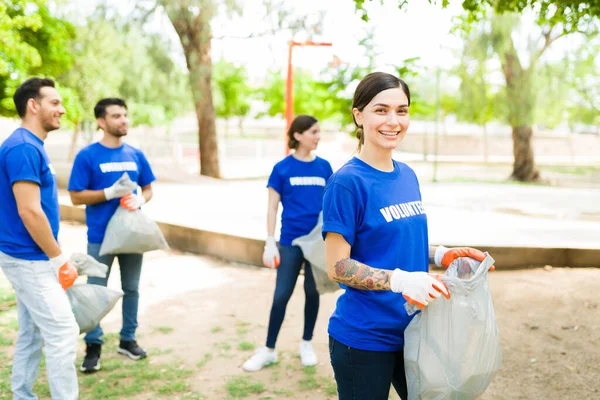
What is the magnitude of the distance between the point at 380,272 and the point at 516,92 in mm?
21733

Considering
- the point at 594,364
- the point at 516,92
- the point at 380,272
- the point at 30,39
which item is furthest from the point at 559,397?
the point at 516,92

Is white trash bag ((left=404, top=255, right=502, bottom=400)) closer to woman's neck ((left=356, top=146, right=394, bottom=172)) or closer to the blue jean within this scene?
woman's neck ((left=356, top=146, right=394, bottom=172))

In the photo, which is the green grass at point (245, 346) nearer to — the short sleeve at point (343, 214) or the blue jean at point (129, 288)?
the blue jean at point (129, 288)

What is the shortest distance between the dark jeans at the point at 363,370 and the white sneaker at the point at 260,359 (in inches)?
90.8

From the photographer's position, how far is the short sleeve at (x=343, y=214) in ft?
6.49

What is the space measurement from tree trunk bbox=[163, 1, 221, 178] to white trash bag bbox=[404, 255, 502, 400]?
15329 mm

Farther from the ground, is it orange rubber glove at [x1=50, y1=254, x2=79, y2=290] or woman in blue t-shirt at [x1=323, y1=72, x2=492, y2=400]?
woman in blue t-shirt at [x1=323, y1=72, x2=492, y2=400]

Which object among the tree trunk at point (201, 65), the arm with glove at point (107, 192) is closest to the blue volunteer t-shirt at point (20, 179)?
the arm with glove at point (107, 192)

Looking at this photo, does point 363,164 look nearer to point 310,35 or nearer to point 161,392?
point 161,392

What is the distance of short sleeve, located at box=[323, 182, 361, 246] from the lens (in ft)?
6.49

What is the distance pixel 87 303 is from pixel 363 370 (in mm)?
2017

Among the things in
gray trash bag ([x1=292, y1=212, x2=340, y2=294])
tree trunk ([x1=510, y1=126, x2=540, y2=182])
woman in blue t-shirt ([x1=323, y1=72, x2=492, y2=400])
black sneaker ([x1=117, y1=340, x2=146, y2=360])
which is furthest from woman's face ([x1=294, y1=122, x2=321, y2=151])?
tree trunk ([x1=510, y1=126, x2=540, y2=182])

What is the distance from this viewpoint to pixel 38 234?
304 centimetres

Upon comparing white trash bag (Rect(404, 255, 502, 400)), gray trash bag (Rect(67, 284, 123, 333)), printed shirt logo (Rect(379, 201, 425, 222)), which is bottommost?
gray trash bag (Rect(67, 284, 123, 333))
